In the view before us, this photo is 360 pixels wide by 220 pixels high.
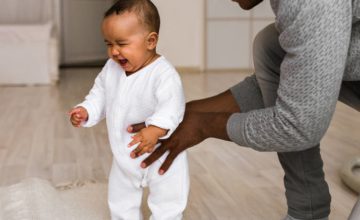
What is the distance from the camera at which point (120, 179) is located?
1.07 meters

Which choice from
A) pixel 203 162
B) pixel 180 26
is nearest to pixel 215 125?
pixel 203 162

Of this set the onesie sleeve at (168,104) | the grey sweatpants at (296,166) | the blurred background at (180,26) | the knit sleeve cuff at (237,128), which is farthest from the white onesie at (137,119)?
the blurred background at (180,26)

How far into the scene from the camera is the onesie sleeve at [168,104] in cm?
95

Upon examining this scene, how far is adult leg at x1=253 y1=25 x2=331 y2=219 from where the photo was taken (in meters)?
1.09

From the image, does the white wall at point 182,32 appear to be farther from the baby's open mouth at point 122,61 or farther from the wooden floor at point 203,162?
the baby's open mouth at point 122,61

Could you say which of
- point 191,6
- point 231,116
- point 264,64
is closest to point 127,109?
point 231,116

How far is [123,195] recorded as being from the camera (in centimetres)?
108

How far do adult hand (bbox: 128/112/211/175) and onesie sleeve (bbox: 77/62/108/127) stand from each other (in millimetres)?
94

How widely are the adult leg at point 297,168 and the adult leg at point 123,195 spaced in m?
0.33

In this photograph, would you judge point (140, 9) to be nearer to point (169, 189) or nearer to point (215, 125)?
point (215, 125)

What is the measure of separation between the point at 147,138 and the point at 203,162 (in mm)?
791

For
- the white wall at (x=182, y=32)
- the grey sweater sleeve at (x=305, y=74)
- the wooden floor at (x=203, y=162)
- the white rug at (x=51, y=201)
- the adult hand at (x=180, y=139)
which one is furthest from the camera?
the white wall at (x=182, y=32)

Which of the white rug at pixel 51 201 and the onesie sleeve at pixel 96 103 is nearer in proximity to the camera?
the onesie sleeve at pixel 96 103

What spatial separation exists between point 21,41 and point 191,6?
137 cm
